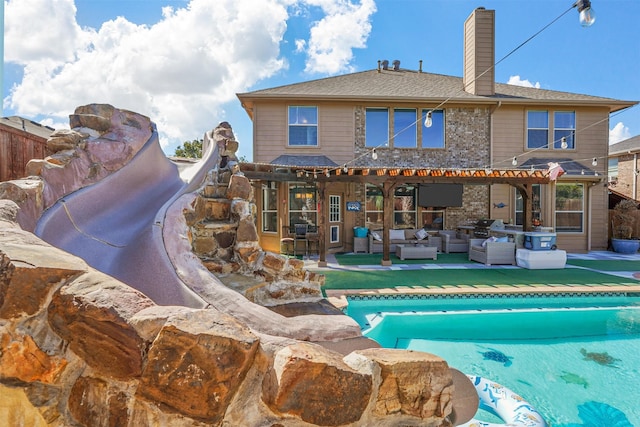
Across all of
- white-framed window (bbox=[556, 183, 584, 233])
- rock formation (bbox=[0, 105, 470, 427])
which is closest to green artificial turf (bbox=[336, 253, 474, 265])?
white-framed window (bbox=[556, 183, 584, 233])

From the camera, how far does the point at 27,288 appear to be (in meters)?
1.02

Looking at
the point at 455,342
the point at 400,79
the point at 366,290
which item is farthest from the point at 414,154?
the point at 455,342

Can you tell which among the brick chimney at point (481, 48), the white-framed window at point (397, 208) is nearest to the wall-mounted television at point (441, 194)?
the white-framed window at point (397, 208)

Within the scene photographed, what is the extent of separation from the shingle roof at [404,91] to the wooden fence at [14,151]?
28.1 ft

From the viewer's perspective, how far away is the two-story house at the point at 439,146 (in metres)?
11.9

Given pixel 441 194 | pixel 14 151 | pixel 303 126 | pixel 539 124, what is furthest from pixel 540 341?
pixel 539 124

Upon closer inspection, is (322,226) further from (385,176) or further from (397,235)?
(397,235)

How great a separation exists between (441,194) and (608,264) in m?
5.69

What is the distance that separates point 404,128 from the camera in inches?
479

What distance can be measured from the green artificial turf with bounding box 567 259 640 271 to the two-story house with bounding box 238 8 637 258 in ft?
6.78

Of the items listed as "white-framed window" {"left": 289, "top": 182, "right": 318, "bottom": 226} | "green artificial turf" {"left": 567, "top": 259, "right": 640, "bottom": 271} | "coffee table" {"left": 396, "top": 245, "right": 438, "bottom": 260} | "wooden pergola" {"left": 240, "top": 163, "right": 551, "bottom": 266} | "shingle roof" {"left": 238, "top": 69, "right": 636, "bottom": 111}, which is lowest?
"green artificial turf" {"left": 567, "top": 259, "right": 640, "bottom": 271}

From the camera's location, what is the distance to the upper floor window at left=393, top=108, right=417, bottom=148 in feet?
40.1

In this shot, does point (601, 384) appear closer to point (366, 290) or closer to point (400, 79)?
point (366, 290)

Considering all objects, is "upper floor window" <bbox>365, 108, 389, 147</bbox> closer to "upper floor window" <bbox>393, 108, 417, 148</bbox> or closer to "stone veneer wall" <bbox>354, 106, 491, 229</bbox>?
"stone veneer wall" <bbox>354, 106, 491, 229</bbox>
